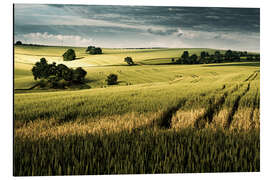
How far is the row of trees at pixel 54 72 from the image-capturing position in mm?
4000

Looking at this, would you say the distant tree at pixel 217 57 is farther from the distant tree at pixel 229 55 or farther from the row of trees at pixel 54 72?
the row of trees at pixel 54 72

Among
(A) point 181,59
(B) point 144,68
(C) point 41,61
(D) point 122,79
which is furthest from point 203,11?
(C) point 41,61

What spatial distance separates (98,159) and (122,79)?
5.59ft

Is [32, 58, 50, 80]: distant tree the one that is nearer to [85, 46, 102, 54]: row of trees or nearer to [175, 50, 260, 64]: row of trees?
[85, 46, 102, 54]: row of trees

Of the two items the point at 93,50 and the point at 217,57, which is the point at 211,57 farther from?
the point at 93,50

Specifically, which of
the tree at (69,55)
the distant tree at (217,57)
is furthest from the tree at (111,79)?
the distant tree at (217,57)

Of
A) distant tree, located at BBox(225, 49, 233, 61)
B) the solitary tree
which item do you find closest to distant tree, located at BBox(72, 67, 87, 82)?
the solitary tree

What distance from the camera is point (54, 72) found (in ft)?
13.3

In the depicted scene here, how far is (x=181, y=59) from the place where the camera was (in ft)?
14.7

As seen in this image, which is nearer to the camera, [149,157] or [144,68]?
[149,157]

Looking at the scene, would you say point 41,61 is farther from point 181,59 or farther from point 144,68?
point 181,59

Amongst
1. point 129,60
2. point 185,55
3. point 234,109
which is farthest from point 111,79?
point 234,109

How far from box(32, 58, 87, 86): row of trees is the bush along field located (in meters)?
0.04
